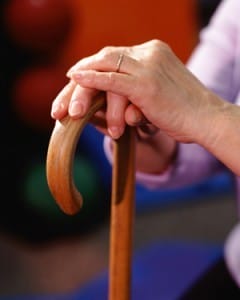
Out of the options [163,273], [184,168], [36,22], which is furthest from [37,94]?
[184,168]

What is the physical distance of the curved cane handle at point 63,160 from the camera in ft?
1.95

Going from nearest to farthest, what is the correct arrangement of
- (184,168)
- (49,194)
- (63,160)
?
1. (63,160)
2. (184,168)
3. (49,194)

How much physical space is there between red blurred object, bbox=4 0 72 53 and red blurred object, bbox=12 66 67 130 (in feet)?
0.26

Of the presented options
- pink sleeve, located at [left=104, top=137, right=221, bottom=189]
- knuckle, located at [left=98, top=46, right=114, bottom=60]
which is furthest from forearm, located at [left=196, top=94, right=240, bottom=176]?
pink sleeve, located at [left=104, top=137, right=221, bottom=189]

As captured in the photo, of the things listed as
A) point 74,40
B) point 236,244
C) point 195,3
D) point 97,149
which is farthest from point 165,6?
point 236,244

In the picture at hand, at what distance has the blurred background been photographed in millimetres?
1823

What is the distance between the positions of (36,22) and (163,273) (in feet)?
2.78

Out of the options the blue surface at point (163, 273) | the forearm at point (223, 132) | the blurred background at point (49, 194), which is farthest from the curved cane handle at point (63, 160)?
the blurred background at point (49, 194)

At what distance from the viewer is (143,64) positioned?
639 mm

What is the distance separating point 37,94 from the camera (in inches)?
73.1

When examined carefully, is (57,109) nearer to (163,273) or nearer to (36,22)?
(163,273)

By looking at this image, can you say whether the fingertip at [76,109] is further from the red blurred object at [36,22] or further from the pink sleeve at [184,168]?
the red blurred object at [36,22]

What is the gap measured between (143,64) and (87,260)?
132 cm

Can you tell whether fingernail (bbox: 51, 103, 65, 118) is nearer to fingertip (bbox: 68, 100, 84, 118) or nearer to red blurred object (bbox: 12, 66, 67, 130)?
fingertip (bbox: 68, 100, 84, 118)
